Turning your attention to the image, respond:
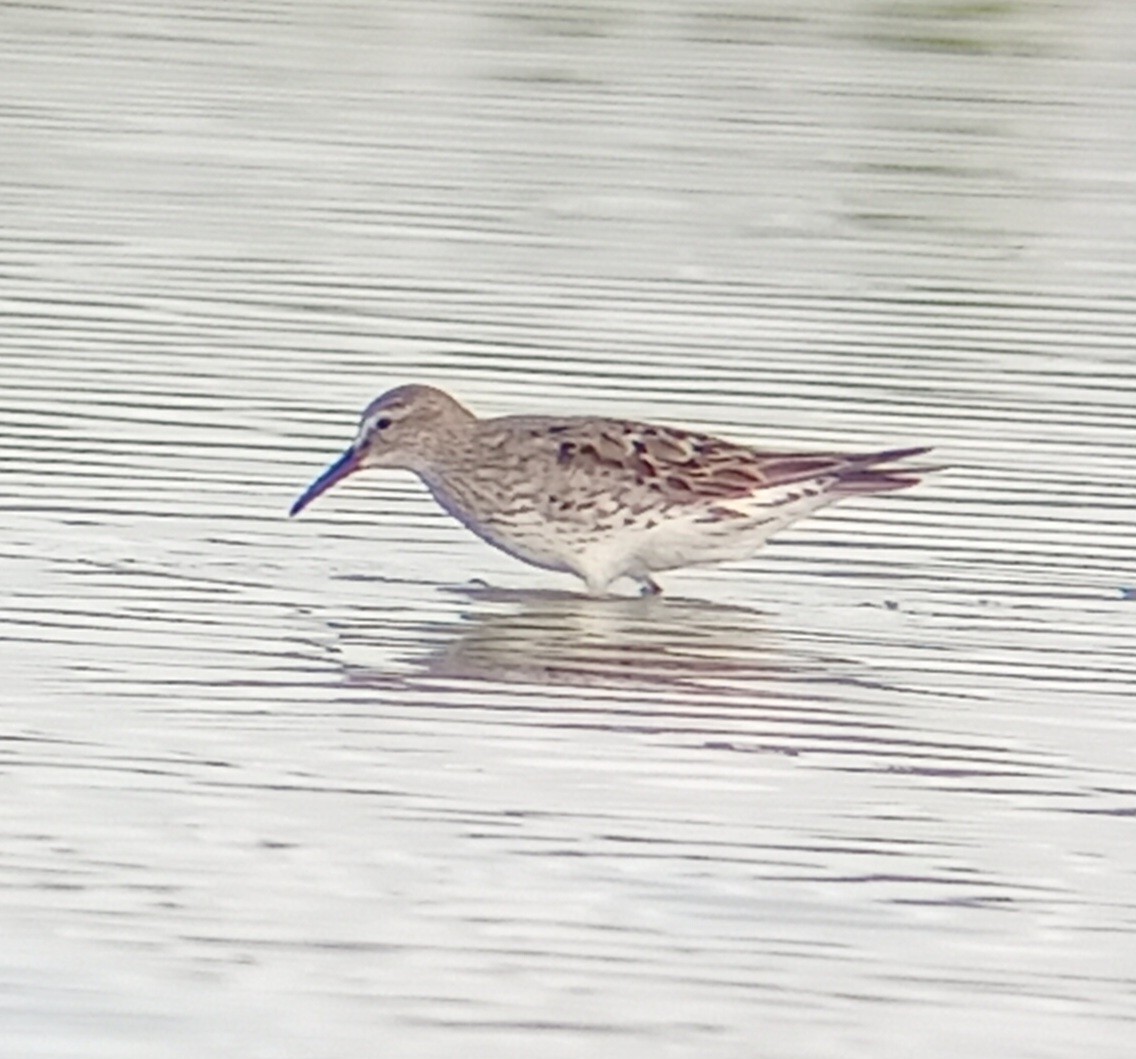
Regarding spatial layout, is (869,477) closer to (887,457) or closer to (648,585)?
(887,457)

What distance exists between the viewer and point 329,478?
37.5 ft

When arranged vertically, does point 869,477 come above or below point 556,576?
above

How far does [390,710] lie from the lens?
950 cm

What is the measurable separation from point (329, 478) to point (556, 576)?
2.26ft

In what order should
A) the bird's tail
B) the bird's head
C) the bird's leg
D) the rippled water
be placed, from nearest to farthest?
the rippled water < the bird's tail < the bird's leg < the bird's head

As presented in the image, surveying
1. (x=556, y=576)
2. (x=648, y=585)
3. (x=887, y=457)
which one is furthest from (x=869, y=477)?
(x=556, y=576)

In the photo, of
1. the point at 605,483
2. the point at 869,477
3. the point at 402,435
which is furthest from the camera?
the point at 402,435

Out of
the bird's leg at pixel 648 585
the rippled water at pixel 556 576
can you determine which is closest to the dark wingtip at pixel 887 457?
the rippled water at pixel 556 576

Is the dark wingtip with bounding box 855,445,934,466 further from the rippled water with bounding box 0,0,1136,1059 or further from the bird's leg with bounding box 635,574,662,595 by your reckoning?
the bird's leg with bounding box 635,574,662,595

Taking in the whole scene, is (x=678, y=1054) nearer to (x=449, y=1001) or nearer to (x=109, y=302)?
(x=449, y=1001)

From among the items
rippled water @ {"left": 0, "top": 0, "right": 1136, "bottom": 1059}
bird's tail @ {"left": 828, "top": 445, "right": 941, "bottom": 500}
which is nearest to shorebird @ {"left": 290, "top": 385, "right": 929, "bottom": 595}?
bird's tail @ {"left": 828, "top": 445, "right": 941, "bottom": 500}

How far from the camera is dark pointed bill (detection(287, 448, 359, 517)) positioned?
1133 cm

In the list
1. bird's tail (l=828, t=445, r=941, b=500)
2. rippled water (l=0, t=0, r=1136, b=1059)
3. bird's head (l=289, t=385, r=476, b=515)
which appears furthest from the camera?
bird's head (l=289, t=385, r=476, b=515)

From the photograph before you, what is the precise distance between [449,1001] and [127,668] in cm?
259
